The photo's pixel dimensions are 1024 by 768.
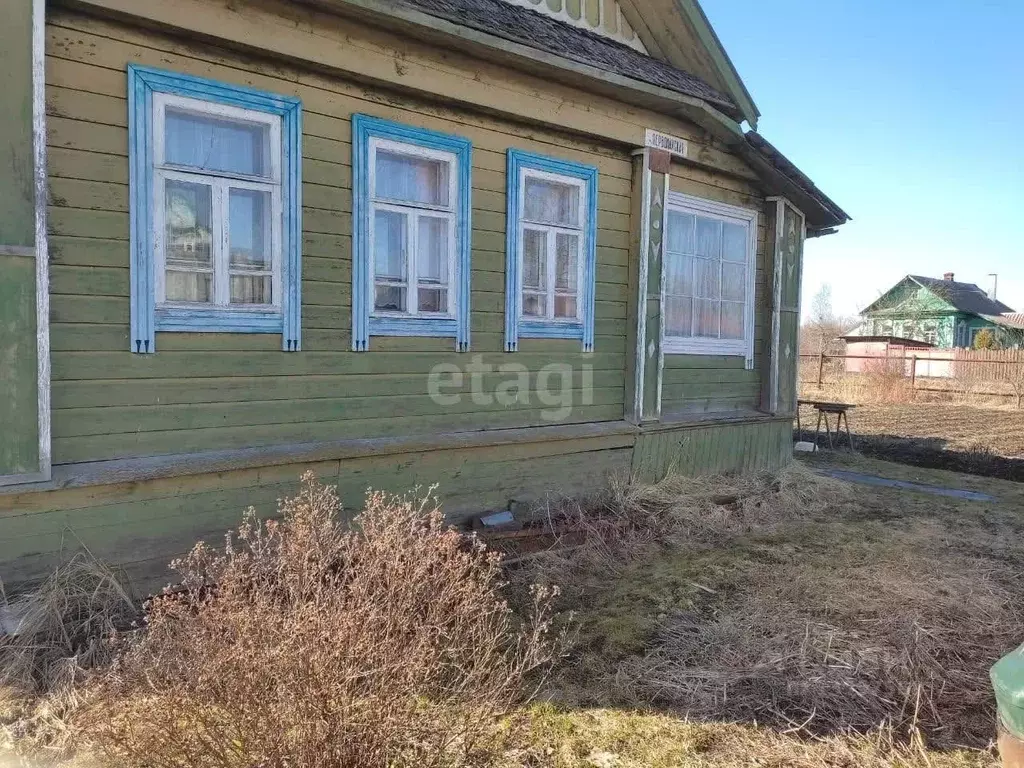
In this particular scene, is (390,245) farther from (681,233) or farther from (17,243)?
(681,233)

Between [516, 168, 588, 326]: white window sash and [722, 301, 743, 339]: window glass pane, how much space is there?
7.95 feet

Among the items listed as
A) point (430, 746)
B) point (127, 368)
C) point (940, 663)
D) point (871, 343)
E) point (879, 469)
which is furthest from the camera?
point (871, 343)

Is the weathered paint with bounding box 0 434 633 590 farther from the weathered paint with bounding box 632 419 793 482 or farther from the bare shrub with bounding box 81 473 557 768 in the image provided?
the bare shrub with bounding box 81 473 557 768

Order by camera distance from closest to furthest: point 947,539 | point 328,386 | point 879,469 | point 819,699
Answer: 1. point 819,699
2. point 328,386
3. point 947,539
4. point 879,469

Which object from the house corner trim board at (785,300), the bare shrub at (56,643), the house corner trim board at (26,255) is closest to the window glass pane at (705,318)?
the house corner trim board at (785,300)

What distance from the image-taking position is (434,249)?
5.74 meters

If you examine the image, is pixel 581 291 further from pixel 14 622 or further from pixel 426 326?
pixel 14 622

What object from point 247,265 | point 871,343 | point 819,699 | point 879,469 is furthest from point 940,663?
point 871,343

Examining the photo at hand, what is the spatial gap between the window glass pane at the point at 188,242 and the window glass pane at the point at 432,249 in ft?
5.20

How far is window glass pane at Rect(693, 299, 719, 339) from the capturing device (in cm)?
801

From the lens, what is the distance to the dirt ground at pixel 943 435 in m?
10.7

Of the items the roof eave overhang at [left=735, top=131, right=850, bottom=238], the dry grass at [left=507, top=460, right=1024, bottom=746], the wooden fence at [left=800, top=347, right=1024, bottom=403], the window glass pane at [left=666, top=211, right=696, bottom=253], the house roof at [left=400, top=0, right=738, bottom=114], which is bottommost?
the dry grass at [left=507, top=460, right=1024, bottom=746]

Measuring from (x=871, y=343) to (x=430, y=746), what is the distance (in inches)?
1591

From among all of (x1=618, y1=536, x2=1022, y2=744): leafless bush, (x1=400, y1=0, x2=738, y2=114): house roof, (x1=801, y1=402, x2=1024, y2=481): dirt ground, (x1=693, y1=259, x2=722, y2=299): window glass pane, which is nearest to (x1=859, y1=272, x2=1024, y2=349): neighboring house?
(x1=801, y1=402, x2=1024, y2=481): dirt ground
